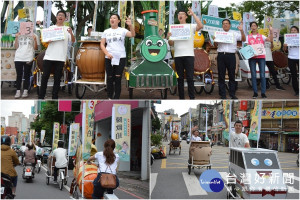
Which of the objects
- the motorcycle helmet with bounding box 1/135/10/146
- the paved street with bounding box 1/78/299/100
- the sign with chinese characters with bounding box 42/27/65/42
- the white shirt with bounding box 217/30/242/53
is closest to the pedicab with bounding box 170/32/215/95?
the paved street with bounding box 1/78/299/100

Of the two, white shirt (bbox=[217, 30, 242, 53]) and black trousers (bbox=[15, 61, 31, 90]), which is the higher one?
white shirt (bbox=[217, 30, 242, 53])

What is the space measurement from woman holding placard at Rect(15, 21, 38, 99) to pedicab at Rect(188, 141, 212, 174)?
13.5 feet

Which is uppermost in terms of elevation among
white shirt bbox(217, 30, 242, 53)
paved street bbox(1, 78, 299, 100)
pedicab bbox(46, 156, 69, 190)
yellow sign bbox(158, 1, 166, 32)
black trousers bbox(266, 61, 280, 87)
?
yellow sign bbox(158, 1, 166, 32)

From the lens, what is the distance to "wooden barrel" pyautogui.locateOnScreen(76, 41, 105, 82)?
7.57 meters

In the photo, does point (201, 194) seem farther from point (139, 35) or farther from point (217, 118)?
point (139, 35)

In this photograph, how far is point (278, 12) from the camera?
60.0 feet

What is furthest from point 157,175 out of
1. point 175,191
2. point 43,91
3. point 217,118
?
point 43,91

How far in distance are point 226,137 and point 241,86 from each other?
460 cm

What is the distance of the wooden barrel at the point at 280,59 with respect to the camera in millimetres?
10102

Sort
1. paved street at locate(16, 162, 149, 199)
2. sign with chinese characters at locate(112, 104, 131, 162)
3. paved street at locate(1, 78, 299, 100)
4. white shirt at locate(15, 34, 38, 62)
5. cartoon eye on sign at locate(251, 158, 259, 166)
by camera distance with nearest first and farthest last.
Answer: cartoon eye on sign at locate(251, 158, 259, 166), paved street at locate(16, 162, 149, 199), sign with chinese characters at locate(112, 104, 131, 162), white shirt at locate(15, 34, 38, 62), paved street at locate(1, 78, 299, 100)

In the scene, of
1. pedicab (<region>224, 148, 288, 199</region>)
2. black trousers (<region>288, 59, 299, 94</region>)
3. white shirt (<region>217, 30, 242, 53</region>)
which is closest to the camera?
pedicab (<region>224, 148, 288, 199</region>)

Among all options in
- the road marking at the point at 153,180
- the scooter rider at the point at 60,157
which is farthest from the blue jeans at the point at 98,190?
the scooter rider at the point at 60,157

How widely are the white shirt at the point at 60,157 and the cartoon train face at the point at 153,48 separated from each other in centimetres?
298

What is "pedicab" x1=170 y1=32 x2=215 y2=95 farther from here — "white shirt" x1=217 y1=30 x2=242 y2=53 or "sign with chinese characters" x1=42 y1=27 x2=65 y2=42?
"sign with chinese characters" x1=42 y1=27 x2=65 y2=42
